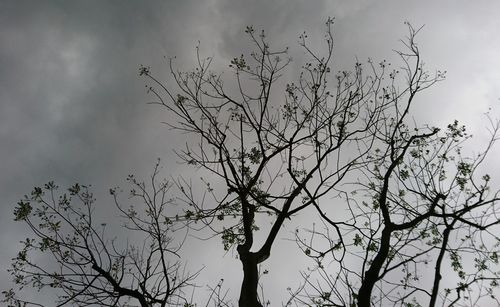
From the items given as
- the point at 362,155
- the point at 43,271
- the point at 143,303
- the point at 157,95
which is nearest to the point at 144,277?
the point at 143,303

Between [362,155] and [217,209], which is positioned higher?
[362,155]

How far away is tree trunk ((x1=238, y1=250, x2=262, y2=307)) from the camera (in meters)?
6.46

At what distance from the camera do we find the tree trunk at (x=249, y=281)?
6461 mm

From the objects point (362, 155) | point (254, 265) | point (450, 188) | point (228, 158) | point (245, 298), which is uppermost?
point (362, 155)

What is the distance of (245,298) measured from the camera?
6504mm

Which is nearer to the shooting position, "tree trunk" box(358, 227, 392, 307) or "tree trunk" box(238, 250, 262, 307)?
"tree trunk" box(358, 227, 392, 307)

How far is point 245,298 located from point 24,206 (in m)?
5.33

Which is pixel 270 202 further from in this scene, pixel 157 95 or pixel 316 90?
pixel 157 95

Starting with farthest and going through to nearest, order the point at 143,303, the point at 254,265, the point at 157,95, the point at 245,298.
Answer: the point at 157,95 → the point at 143,303 → the point at 254,265 → the point at 245,298

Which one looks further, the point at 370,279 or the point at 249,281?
the point at 249,281

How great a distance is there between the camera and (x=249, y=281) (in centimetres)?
671

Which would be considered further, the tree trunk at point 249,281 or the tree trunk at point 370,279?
the tree trunk at point 249,281

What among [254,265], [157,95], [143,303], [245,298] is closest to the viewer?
[245,298]

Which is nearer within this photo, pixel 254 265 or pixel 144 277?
pixel 254 265
